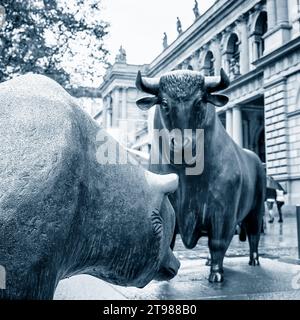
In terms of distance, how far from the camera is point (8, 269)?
117 cm

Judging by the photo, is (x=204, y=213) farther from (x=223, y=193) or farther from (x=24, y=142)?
(x=24, y=142)

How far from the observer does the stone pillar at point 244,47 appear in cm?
2706

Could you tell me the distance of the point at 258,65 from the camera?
22766 millimetres

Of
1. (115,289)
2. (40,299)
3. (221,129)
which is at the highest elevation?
(221,129)

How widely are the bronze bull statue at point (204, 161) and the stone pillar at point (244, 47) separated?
24785 millimetres

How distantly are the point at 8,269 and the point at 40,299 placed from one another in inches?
6.6

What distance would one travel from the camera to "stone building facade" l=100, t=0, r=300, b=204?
20.0 meters

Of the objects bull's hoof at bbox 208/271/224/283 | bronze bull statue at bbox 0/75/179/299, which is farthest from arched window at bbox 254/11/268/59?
bronze bull statue at bbox 0/75/179/299

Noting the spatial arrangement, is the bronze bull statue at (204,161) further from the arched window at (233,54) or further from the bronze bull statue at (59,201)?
the arched window at (233,54)

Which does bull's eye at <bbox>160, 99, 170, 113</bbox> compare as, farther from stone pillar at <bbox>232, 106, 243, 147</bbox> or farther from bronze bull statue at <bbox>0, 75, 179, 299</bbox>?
stone pillar at <bbox>232, 106, 243, 147</bbox>

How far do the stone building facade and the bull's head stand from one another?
16462 mm

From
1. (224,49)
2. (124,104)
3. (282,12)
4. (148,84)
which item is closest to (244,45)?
(224,49)

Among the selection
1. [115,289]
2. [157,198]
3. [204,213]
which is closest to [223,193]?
[204,213]

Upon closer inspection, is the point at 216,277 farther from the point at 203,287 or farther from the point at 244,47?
the point at 244,47
